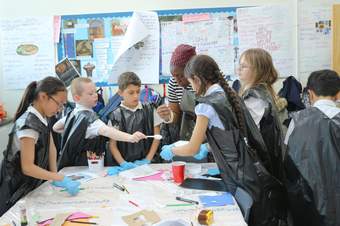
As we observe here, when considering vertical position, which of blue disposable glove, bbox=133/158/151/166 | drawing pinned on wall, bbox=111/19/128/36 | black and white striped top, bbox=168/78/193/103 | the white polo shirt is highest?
drawing pinned on wall, bbox=111/19/128/36

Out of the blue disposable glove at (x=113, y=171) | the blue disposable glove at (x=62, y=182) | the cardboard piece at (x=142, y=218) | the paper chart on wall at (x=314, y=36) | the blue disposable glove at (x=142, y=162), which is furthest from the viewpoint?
the paper chart on wall at (x=314, y=36)

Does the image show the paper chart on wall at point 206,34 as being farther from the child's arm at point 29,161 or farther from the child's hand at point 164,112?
the child's arm at point 29,161

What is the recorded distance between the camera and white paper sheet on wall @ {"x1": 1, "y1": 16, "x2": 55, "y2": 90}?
146 inches

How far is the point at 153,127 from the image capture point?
266 centimetres

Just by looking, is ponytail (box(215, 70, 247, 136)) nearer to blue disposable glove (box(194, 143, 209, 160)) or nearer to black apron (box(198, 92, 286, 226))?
black apron (box(198, 92, 286, 226))

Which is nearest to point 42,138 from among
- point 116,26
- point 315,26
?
point 116,26

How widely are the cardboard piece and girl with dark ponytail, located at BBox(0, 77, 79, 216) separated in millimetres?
426

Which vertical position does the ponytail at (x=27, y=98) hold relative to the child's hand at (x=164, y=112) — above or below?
above

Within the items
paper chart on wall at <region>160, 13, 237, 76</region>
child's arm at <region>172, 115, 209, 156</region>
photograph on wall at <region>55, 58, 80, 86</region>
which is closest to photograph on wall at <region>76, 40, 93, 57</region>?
photograph on wall at <region>55, 58, 80, 86</region>

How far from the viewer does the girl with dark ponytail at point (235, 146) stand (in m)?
1.75

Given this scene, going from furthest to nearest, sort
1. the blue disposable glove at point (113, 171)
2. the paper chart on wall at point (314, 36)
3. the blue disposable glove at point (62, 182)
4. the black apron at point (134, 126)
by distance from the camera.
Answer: the paper chart on wall at point (314, 36) → the black apron at point (134, 126) → the blue disposable glove at point (113, 171) → the blue disposable glove at point (62, 182)

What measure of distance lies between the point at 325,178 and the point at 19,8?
3.31 meters

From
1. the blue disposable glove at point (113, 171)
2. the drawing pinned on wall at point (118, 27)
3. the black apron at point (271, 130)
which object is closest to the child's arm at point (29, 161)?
the blue disposable glove at point (113, 171)

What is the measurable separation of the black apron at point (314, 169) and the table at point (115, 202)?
605 millimetres
